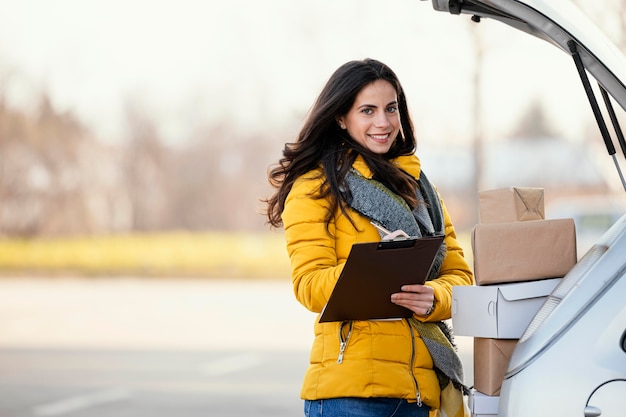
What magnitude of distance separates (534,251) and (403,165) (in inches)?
23.2

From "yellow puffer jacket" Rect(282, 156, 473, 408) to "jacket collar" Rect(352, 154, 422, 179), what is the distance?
0.13m

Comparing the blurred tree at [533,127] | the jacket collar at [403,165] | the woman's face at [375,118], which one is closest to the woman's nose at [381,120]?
the woman's face at [375,118]

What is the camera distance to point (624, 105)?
7.58ft

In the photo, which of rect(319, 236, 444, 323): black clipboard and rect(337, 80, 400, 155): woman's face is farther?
rect(337, 80, 400, 155): woman's face

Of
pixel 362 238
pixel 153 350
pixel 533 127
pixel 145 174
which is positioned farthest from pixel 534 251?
pixel 145 174

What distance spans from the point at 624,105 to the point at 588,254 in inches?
14.5

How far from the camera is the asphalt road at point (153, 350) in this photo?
849 cm

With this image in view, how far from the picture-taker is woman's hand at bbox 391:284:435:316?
2734 mm

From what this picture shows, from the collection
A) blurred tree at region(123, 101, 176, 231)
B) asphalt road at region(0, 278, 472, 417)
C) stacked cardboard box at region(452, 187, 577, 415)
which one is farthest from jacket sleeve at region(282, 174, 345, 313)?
blurred tree at region(123, 101, 176, 231)

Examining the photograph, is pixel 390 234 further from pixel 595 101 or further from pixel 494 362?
pixel 595 101

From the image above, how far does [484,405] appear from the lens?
8.19 feet

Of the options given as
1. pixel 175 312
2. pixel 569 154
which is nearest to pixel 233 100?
pixel 569 154

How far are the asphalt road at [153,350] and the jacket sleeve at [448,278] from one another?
5.03 metres

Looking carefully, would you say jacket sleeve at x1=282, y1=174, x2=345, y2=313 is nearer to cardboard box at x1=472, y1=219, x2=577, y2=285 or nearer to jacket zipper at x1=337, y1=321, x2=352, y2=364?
jacket zipper at x1=337, y1=321, x2=352, y2=364
